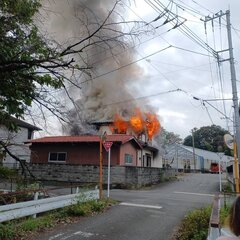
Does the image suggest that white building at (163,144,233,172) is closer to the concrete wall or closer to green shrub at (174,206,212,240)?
the concrete wall

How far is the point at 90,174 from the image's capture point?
2453 cm

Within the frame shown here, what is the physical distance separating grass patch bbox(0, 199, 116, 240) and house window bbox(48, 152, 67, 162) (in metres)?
14.9

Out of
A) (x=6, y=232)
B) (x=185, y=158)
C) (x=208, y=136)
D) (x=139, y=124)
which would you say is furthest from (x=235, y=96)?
(x=208, y=136)

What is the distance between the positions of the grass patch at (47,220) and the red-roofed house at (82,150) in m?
12.9

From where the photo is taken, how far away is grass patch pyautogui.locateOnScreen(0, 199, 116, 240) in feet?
27.8

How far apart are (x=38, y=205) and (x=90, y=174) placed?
13.9 metres

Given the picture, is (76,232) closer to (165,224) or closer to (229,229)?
(165,224)

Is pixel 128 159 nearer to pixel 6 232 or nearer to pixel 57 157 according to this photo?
pixel 57 157

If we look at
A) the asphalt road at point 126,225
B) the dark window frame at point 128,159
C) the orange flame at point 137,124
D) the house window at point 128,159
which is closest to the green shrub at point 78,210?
the asphalt road at point 126,225

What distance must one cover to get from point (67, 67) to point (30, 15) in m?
1.86

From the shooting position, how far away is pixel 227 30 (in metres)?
20.7

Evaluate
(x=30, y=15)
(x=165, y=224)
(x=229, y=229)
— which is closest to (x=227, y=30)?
(x=165, y=224)

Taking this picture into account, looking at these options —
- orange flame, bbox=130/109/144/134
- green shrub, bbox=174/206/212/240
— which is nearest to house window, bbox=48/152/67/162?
orange flame, bbox=130/109/144/134

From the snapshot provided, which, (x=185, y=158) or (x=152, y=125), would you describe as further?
(x=185, y=158)
